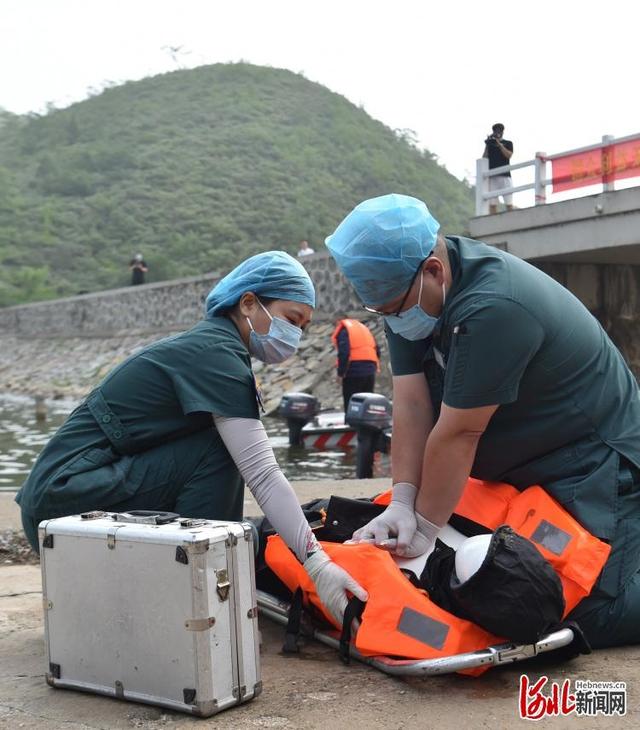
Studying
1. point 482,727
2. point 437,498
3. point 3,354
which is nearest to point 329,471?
point 437,498

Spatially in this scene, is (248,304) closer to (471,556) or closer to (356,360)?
(471,556)

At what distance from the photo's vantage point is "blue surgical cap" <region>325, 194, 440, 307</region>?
2885mm

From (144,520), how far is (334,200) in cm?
4986

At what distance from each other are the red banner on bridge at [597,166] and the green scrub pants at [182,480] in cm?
1039

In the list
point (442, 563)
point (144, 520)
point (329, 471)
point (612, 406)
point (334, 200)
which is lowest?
point (329, 471)

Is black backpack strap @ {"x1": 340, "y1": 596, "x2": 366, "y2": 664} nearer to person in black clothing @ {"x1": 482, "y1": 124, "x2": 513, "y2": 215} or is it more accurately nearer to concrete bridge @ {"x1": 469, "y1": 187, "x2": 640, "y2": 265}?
concrete bridge @ {"x1": 469, "y1": 187, "x2": 640, "y2": 265}

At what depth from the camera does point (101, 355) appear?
85.6ft

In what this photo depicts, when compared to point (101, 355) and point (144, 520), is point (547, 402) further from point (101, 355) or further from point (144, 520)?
point (101, 355)

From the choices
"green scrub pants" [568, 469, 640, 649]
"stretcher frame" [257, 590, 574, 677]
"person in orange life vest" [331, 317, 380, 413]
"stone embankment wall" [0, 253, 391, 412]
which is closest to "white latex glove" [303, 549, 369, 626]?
"stretcher frame" [257, 590, 574, 677]

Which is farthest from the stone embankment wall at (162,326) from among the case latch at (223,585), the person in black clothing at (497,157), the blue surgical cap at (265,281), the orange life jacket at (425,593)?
the case latch at (223,585)

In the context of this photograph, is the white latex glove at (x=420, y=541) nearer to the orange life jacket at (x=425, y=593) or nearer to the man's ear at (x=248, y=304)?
the orange life jacket at (x=425, y=593)

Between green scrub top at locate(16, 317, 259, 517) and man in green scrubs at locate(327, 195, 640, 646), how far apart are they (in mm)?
470

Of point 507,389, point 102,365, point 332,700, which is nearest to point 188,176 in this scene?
point 102,365

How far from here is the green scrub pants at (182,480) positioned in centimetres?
301
